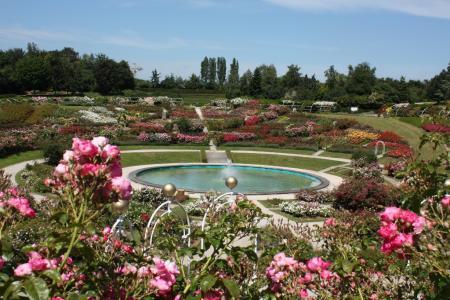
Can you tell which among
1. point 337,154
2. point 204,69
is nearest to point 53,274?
point 337,154

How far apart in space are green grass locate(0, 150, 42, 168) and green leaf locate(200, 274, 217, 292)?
67.4 ft

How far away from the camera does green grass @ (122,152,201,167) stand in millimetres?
23587

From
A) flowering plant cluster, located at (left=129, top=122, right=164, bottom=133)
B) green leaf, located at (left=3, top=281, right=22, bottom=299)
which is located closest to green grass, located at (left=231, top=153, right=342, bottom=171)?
flowering plant cluster, located at (left=129, top=122, right=164, bottom=133)

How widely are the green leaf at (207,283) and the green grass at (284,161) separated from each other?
69.1 ft

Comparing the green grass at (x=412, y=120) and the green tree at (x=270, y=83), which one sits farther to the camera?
the green tree at (x=270, y=83)

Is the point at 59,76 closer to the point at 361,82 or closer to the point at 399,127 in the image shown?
the point at 361,82

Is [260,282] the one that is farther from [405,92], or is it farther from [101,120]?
[405,92]

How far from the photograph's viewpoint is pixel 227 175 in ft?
72.0

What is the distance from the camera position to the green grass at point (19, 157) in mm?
21747

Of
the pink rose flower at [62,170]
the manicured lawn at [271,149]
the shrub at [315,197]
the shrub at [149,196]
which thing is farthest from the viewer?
the manicured lawn at [271,149]

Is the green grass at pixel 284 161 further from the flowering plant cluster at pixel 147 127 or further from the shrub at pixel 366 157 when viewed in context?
the flowering plant cluster at pixel 147 127

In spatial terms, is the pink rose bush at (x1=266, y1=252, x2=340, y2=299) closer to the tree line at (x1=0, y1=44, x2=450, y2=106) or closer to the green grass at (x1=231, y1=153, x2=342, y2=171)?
the green grass at (x1=231, y1=153, x2=342, y2=171)

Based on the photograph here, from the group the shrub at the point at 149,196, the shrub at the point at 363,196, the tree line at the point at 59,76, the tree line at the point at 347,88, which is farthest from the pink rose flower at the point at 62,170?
the tree line at the point at 59,76

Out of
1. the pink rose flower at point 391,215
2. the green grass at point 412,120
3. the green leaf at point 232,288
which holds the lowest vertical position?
the green grass at point 412,120
